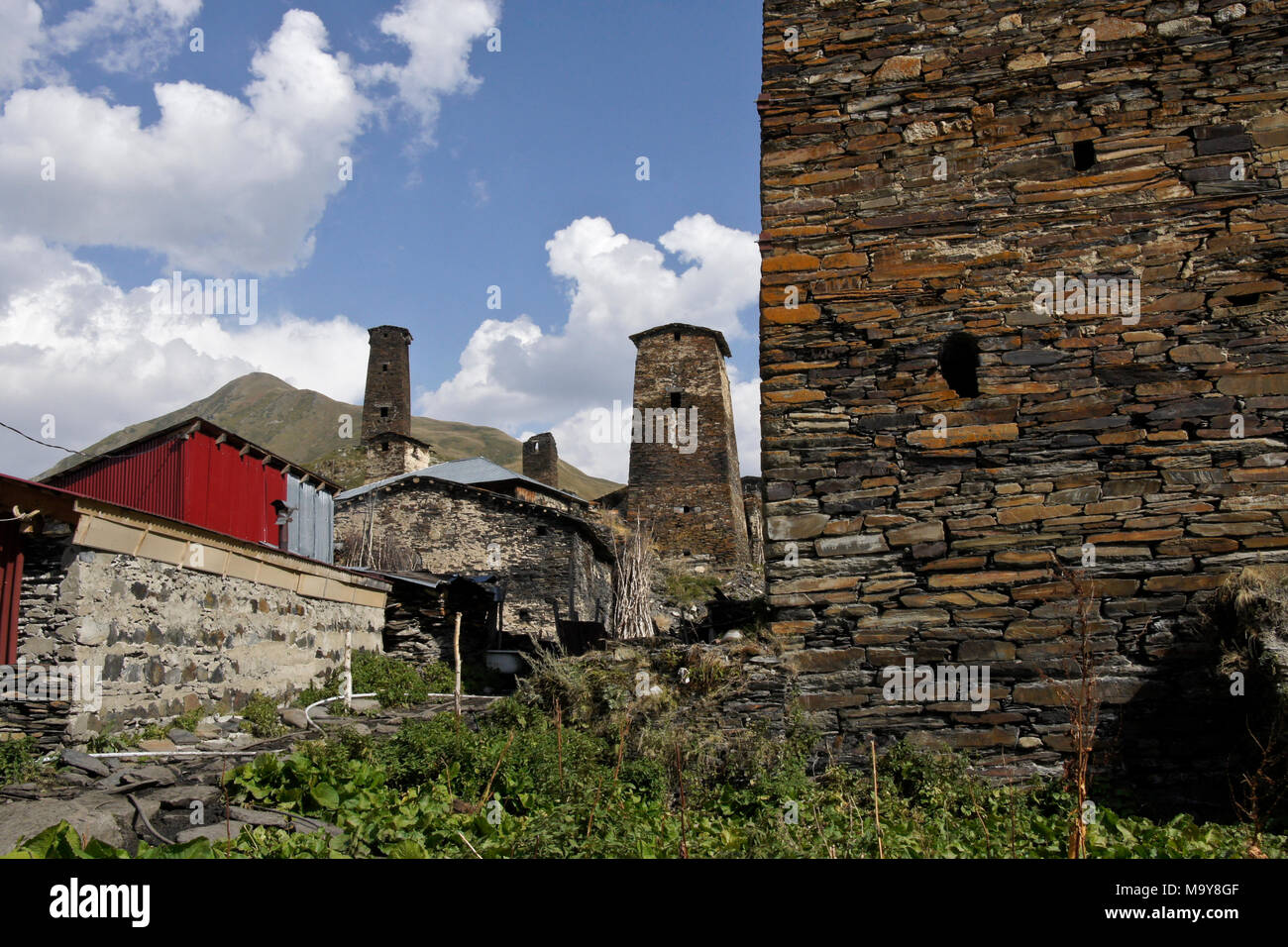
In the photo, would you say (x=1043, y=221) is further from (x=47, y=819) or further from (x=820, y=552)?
(x=47, y=819)

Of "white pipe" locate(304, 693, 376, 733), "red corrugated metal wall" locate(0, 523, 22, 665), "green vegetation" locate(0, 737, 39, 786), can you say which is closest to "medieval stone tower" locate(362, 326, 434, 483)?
"white pipe" locate(304, 693, 376, 733)

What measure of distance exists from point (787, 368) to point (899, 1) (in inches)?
126

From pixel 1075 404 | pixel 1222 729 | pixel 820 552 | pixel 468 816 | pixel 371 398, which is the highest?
pixel 371 398

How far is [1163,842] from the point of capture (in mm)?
4320

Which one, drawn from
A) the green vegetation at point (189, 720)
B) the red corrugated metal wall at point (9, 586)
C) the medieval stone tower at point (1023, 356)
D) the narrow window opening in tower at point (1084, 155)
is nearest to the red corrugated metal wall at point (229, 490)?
the green vegetation at point (189, 720)

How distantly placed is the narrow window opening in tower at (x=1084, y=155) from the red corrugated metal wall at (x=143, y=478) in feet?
38.7

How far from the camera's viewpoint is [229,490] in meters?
13.0

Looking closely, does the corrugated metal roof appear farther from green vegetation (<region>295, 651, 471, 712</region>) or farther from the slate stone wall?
the slate stone wall

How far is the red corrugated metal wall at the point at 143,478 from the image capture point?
11812 mm

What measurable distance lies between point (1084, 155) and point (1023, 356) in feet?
5.58

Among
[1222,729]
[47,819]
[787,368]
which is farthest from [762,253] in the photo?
[47,819]

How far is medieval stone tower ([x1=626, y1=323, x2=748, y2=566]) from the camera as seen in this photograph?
2600 cm

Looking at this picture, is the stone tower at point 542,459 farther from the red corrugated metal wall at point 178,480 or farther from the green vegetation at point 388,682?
the red corrugated metal wall at point 178,480

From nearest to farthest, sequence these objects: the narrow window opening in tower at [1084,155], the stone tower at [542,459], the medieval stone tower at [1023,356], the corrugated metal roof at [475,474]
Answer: the medieval stone tower at [1023,356] < the narrow window opening in tower at [1084,155] < the corrugated metal roof at [475,474] < the stone tower at [542,459]
